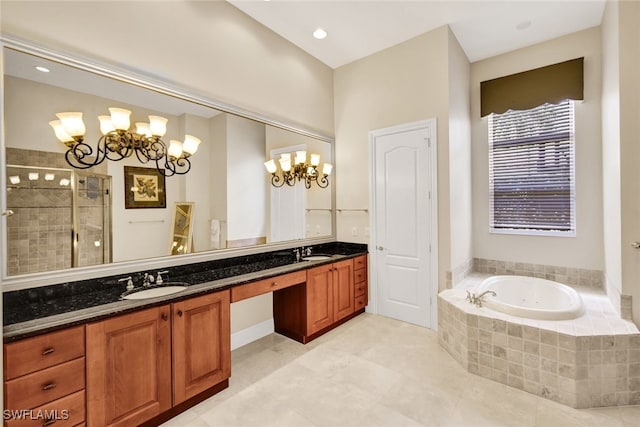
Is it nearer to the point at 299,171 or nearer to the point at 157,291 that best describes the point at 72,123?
the point at 157,291

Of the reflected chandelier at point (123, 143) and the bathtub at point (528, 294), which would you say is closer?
the reflected chandelier at point (123, 143)

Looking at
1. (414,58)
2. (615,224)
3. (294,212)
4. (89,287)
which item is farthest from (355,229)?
(89,287)

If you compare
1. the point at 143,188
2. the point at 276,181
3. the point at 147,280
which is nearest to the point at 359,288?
the point at 276,181

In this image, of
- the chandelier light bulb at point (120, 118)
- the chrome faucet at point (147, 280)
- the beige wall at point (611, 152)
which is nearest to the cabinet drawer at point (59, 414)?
the chrome faucet at point (147, 280)

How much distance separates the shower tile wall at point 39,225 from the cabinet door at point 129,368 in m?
0.61

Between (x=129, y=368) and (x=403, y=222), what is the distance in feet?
9.58

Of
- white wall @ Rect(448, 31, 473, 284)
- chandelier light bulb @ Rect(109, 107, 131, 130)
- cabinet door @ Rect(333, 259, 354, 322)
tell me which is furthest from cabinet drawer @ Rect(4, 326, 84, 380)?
white wall @ Rect(448, 31, 473, 284)

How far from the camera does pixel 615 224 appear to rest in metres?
2.54

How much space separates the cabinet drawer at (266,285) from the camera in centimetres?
233

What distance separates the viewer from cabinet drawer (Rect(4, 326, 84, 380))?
1.37m

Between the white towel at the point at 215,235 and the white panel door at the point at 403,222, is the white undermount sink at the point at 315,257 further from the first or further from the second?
the white towel at the point at 215,235

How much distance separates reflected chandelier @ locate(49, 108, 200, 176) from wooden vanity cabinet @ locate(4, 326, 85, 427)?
3.59ft

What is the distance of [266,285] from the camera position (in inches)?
100

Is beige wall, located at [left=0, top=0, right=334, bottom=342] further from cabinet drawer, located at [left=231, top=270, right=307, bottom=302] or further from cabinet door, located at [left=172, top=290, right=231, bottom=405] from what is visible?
cabinet door, located at [left=172, top=290, right=231, bottom=405]
